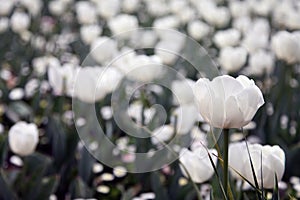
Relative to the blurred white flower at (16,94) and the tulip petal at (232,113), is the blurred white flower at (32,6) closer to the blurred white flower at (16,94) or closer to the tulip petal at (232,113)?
the blurred white flower at (16,94)

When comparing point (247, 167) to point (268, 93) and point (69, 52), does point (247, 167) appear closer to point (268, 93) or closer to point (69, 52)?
point (268, 93)

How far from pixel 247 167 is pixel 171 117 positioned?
97cm

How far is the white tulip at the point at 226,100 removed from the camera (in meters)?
0.97

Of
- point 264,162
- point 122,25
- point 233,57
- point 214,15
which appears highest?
point 264,162

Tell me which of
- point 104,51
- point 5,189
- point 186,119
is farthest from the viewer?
point 104,51

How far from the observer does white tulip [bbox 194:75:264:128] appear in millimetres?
972

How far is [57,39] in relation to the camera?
11.0 ft

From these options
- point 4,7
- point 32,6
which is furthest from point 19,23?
point 32,6

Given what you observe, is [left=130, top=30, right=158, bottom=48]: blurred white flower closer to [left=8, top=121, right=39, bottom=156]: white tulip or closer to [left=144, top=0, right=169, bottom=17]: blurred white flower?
[left=144, top=0, right=169, bottom=17]: blurred white flower

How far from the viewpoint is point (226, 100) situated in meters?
0.97

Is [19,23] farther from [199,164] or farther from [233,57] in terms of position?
[199,164]

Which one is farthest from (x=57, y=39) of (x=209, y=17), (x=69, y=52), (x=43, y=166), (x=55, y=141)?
(x=43, y=166)

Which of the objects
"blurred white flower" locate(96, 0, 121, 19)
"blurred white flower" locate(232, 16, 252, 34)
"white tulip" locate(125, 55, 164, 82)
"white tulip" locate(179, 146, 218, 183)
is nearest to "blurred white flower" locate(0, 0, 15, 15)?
"blurred white flower" locate(96, 0, 121, 19)

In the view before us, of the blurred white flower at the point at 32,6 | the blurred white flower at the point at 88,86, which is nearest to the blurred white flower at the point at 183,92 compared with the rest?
the blurred white flower at the point at 88,86
